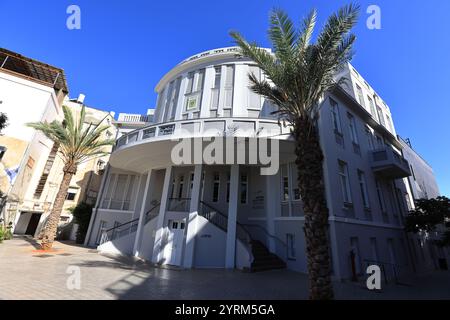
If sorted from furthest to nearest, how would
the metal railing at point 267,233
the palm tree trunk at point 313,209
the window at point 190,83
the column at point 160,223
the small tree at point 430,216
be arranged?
the window at point 190,83 < the small tree at point 430,216 < the column at point 160,223 < the metal railing at point 267,233 < the palm tree trunk at point 313,209

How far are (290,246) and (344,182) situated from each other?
464 centimetres

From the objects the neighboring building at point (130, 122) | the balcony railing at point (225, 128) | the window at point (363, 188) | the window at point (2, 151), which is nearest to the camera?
the balcony railing at point (225, 128)

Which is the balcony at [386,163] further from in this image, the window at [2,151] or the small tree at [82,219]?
the window at [2,151]

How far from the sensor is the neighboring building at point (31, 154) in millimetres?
18156

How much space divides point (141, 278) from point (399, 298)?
9.04 metres

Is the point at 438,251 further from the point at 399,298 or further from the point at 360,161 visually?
the point at 399,298

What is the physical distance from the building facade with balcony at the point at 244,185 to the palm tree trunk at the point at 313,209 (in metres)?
2.41

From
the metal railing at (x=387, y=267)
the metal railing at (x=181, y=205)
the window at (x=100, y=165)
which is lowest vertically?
the metal railing at (x=387, y=267)

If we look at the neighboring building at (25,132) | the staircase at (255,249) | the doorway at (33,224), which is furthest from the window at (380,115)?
the doorway at (33,224)

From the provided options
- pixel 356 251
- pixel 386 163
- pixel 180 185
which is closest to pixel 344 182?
pixel 356 251

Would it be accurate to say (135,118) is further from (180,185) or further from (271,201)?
(271,201)

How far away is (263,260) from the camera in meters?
10.9
